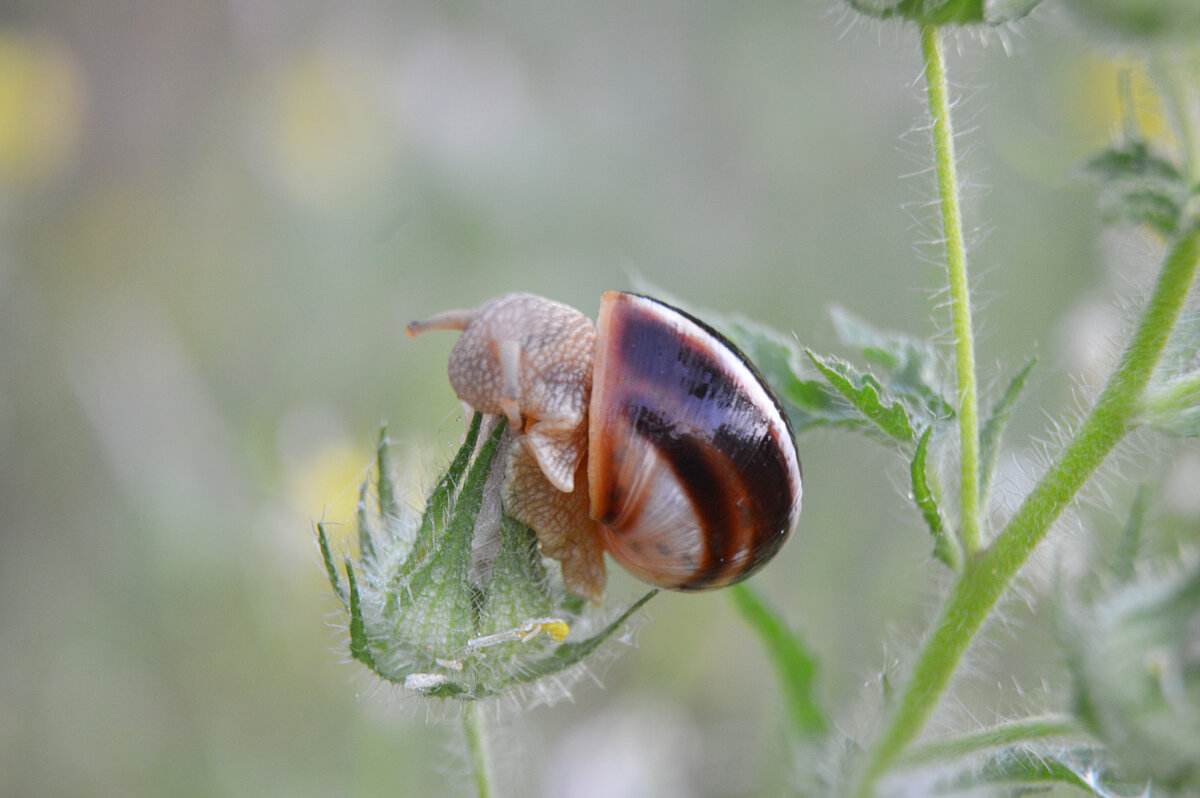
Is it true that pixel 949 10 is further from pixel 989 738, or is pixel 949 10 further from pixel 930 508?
pixel 989 738

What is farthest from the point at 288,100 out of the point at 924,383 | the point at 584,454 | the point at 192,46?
the point at 924,383

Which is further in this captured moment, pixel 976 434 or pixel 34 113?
pixel 34 113

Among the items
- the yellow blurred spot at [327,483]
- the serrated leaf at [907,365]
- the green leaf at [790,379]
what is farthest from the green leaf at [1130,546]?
the yellow blurred spot at [327,483]

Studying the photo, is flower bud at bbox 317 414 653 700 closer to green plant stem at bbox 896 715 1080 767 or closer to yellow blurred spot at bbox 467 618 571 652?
yellow blurred spot at bbox 467 618 571 652

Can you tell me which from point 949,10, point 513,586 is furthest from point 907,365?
point 513,586

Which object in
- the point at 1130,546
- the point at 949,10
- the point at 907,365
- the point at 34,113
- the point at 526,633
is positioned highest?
the point at 949,10

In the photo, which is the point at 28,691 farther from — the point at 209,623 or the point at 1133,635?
the point at 1133,635
